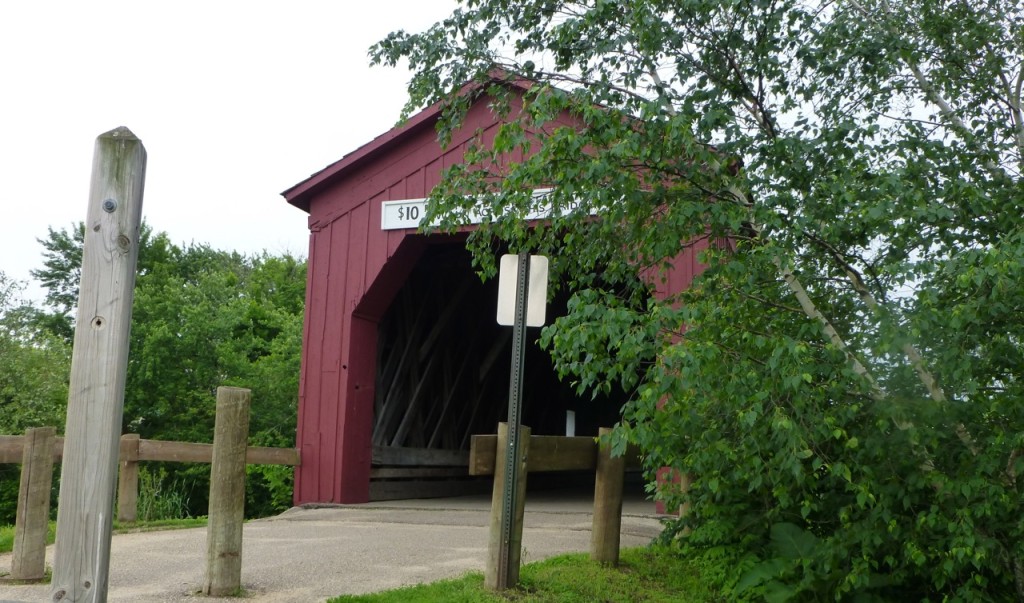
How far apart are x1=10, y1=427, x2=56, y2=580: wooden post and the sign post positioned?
2574 millimetres

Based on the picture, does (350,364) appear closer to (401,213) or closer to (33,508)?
(401,213)

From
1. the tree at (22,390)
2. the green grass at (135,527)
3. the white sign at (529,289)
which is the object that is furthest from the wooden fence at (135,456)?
the tree at (22,390)

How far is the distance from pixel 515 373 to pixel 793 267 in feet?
5.25

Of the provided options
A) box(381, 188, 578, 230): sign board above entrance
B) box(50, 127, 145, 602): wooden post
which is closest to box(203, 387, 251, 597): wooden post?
box(50, 127, 145, 602): wooden post

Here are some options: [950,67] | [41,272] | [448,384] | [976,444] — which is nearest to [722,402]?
[976,444]

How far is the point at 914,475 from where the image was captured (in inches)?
211

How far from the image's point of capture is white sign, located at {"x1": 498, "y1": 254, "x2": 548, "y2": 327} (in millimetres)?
5312

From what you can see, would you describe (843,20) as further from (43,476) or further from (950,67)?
(43,476)

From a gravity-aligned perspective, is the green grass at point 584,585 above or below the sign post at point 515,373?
below

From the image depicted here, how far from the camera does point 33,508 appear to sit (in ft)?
18.6

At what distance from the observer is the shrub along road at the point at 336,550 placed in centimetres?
538

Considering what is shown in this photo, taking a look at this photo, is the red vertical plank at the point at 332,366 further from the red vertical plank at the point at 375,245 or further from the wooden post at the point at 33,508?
the wooden post at the point at 33,508

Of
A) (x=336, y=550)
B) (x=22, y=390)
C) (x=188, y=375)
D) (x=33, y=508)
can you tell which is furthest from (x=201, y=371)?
(x=33, y=508)

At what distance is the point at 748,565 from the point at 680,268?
4.03m
